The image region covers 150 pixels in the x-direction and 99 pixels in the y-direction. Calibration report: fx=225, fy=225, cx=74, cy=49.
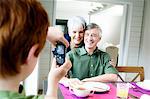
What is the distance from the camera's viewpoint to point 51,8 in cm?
358

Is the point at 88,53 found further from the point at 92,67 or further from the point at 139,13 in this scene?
the point at 139,13

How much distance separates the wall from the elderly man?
172 centimetres

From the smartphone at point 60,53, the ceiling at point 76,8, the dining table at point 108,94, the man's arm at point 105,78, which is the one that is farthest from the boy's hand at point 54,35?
the ceiling at point 76,8

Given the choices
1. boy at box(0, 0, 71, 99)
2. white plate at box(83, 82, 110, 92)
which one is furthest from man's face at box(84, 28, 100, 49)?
boy at box(0, 0, 71, 99)

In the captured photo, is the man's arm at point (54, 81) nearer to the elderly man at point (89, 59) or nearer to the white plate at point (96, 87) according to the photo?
the white plate at point (96, 87)

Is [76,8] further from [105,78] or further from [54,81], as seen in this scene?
[54,81]

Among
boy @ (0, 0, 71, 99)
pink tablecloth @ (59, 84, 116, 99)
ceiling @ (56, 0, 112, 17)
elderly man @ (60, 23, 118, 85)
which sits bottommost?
pink tablecloth @ (59, 84, 116, 99)

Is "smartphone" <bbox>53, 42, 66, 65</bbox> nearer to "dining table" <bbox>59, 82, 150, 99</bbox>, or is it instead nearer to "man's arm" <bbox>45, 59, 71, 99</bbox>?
"man's arm" <bbox>45, 59, 71, 99</bbox>

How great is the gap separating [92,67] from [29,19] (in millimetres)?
1663

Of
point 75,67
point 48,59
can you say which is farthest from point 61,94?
point 48,59

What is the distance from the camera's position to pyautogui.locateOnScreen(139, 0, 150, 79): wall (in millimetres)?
3684

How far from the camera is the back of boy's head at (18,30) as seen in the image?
1.79 feet

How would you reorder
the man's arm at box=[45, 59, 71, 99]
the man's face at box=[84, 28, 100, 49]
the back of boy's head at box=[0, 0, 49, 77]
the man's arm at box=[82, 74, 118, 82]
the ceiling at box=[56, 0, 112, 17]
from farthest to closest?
1. the ceiling at box=[56, 0, 112, 17]
2. the man's face at box=[84, 28, 100, 49]
3. the man's arm at box=[82, 74, 118, 82]
4. the man's arm at box=[45, 59, 71, 99]
5. the back of boy's head at box=[0, 0, 49, 77]

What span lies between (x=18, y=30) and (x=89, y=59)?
1659mm
